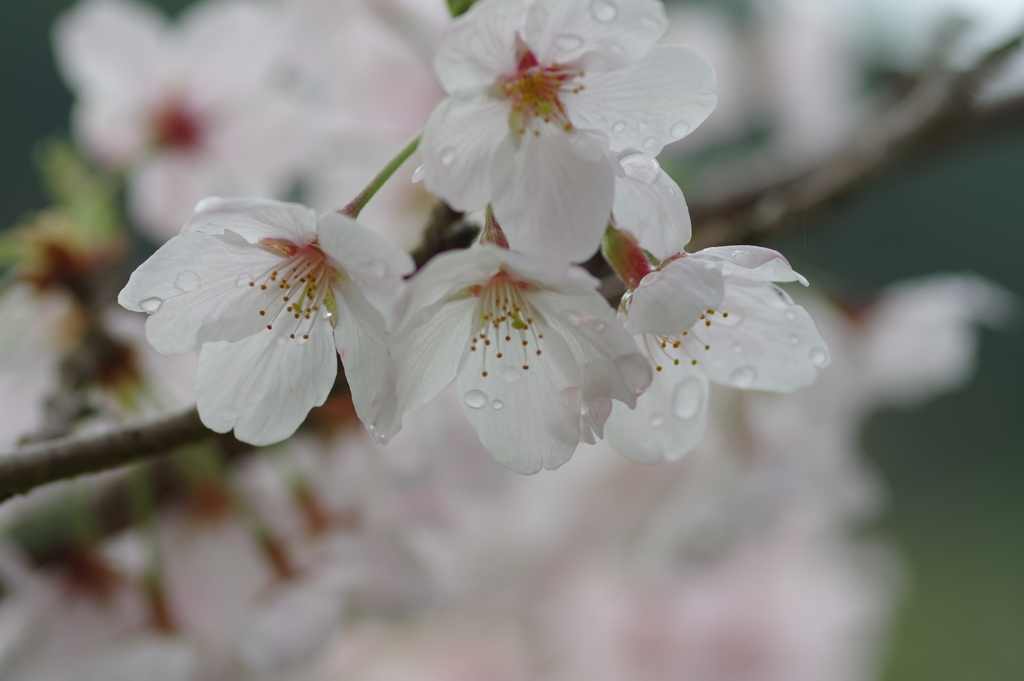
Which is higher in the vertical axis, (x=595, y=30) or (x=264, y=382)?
(x=595, y=30)

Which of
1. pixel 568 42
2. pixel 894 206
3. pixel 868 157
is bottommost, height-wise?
pixel 894 206

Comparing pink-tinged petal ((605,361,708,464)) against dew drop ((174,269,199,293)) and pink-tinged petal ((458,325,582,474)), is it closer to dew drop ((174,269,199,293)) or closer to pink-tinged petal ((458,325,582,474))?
pink-tinged petal ((458,325,582,474))

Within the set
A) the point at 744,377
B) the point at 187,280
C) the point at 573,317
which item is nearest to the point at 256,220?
the point at 187,280

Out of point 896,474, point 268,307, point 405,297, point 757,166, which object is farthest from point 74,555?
point 896,474

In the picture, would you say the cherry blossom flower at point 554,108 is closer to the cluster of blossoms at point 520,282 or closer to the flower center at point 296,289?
the cluster of blossoms at point 520,282

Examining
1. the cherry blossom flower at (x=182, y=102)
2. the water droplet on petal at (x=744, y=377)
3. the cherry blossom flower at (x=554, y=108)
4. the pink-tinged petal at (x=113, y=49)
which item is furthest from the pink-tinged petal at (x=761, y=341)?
the pink-tinged petal at (x=113, y=49)

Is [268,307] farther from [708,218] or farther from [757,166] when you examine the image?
[757,166]

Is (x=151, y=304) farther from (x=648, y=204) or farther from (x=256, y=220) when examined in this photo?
(x=648, y=204)
